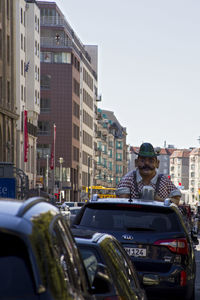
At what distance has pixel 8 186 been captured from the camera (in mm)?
35938

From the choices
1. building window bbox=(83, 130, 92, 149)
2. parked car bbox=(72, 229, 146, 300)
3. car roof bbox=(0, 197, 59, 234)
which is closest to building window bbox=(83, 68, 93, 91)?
building window bbox=(83, 130, 92, 149)

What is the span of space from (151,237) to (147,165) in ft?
17.6

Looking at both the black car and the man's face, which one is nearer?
the black car

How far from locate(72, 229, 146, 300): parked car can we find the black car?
9.50 feet

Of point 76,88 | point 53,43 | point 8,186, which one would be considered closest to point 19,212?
point 8,186

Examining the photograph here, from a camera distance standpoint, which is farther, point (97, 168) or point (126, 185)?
point (97, 168)

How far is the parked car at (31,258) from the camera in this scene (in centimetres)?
407

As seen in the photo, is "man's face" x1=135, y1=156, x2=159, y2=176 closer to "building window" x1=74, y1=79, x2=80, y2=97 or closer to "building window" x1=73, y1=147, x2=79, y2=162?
"building window" x1=74, y1=79, x2=80, y2=97

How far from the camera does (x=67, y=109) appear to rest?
116875 millimetres

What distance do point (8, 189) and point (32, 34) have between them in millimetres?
51212

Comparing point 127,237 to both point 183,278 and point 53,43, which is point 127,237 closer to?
point 183,278

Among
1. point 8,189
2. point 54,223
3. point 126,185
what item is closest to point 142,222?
point 126,185

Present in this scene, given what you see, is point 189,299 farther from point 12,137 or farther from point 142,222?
point 12,137

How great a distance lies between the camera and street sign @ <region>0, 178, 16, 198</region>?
3578 cm
